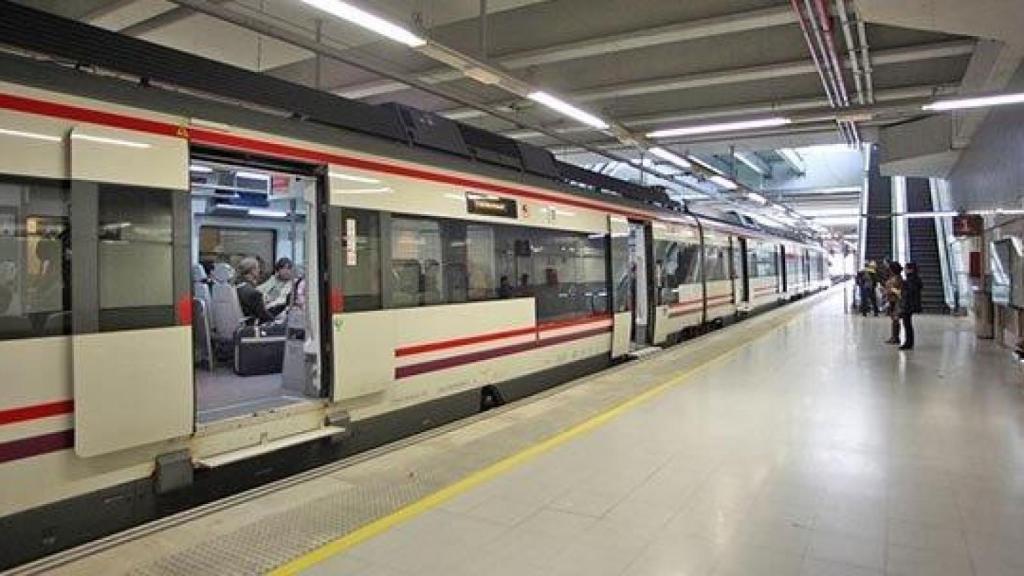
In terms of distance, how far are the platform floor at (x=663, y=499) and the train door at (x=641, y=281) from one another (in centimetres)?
375

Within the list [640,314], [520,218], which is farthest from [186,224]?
[640,314]

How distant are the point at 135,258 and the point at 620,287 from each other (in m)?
6.78

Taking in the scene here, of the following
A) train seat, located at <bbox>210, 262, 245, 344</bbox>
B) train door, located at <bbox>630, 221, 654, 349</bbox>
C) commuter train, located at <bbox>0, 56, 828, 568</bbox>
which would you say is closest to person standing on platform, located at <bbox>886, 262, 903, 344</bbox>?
train door, located at <bbox>630, 221, 654, 349</bbox>

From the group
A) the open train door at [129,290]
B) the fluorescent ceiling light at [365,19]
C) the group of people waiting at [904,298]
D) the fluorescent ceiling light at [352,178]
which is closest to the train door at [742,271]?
the group of people waiting at [904,298]

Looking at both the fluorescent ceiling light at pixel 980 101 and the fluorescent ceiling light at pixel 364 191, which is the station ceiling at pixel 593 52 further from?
the fluorescent ceiling light at pixel 364 191

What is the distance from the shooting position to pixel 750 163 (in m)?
21.8

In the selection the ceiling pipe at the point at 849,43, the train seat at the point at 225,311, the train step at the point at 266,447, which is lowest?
the train step at the point at 266,447

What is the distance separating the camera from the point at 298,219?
666 cm

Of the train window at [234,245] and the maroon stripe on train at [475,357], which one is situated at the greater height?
the train window at [234,245]

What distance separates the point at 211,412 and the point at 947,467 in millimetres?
5142

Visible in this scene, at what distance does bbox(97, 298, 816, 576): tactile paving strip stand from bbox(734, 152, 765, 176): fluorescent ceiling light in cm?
1553

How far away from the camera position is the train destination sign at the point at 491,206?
6.11m

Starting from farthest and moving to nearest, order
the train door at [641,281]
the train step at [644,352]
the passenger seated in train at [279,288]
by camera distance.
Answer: the train door at [641,281] → the train step at [644,352] → the passenger seated in train at [279,288]

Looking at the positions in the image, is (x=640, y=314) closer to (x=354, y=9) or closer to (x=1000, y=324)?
(x=1000, y=324)
